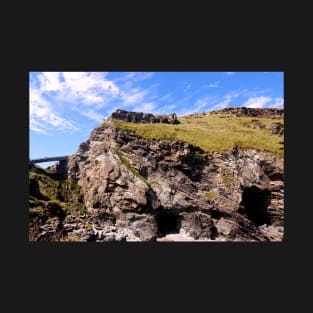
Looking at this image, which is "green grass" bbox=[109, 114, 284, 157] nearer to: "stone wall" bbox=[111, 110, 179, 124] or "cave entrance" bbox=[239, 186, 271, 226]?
"stone wall" bbox=[111, 110, 179, 124]

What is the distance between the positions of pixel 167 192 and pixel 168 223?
198 inches

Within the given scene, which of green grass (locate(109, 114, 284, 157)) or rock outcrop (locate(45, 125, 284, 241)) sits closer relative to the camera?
rock outcrop (locate(45, 125, 284, 241))

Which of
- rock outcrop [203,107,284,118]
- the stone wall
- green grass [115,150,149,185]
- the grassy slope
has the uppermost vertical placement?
rock outcrop [203,107,284,118]

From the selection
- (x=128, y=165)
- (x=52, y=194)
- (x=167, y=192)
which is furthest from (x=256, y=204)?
(x=52, y=194)

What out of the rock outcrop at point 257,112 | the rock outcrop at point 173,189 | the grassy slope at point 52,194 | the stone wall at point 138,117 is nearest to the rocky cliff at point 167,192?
the rock outcrop at point 173,189

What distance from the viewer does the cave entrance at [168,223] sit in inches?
1865

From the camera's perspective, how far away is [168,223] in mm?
49500

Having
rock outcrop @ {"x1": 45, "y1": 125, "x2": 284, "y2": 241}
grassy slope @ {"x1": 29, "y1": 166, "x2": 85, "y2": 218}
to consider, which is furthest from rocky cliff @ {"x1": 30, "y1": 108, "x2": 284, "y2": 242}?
grassy slope @ {"x1": 29, "y1": 166, "x2": 85, "y2": 218}

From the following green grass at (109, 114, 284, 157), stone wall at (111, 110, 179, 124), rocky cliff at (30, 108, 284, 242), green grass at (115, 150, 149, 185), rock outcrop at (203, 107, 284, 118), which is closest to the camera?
rocky cliff at (30, 108, 284, 242)

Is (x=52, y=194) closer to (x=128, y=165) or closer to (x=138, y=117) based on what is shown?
(x=128, y=165)

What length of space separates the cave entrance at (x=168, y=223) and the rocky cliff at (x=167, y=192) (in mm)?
151

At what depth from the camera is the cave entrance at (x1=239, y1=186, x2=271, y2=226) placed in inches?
2037

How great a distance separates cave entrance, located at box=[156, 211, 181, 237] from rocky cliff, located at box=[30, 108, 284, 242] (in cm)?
15

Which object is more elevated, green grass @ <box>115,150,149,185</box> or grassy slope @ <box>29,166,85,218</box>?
green grass @ <box>115,150,149,185</box>
